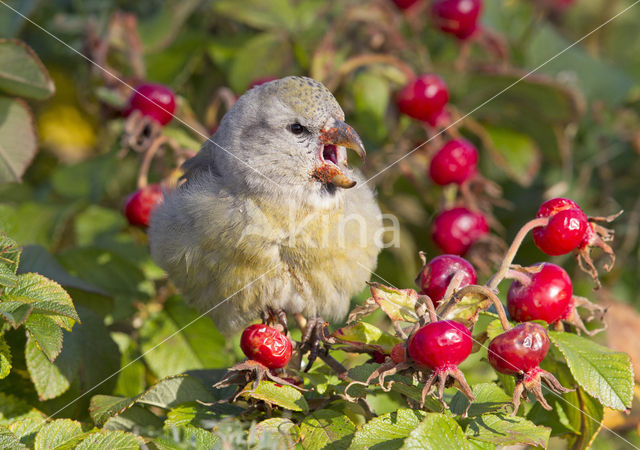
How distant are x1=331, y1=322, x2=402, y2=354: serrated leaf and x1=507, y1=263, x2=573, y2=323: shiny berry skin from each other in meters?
0.38

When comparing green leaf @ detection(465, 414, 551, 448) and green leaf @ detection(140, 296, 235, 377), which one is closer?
green leaf @ detection(465, 414, 551, 448)

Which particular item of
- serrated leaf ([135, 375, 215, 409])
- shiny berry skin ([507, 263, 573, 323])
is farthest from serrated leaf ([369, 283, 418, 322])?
serrated leaf ([135, 375, 215, 409])

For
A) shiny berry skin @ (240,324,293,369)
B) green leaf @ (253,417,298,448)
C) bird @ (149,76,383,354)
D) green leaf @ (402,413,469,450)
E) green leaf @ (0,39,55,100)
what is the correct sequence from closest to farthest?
green leaf @ (402,413,469,450) → green leaf @ (253,417,298,448) → shiny berry skin @ (240,324,293,369) → bird @ (149,76,383,354) → green leaf @ (0,39,55,100)

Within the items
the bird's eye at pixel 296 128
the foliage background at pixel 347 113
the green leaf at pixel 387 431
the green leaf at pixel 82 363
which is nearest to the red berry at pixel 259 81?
the foliage background at pixel 347 113

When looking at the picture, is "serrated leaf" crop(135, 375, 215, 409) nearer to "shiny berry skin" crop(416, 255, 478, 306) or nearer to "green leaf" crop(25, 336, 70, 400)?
"green leaf" crop(25, 336, 70, 400)

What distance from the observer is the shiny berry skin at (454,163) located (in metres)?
3.04

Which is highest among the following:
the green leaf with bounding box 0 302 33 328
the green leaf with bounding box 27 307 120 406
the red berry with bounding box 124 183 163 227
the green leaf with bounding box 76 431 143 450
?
the green leaf with bounding box 0 302 33 328

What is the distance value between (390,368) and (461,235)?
1.40 m

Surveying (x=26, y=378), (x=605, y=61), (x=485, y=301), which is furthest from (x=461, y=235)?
(x=605, y=61)

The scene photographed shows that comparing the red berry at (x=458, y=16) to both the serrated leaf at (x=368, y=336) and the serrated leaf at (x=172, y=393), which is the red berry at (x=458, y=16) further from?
the serrated leaf at (x=172, y=393)

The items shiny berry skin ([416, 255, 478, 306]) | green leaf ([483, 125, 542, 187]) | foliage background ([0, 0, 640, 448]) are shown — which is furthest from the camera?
green leaf ([483, 125, 542, 187])

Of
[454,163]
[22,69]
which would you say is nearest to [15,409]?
[22,69]

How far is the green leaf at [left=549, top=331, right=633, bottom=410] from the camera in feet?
5.78

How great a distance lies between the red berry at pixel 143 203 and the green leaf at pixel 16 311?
4.09 ft
